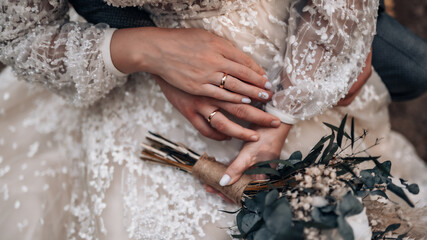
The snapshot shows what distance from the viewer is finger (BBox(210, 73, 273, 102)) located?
0.89 meters

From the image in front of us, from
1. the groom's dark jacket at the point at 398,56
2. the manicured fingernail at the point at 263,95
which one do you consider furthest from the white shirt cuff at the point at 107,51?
the groom's dark jacket at the point at 398,56

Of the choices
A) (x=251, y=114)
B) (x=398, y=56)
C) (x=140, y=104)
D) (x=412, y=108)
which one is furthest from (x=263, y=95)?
(x=412, y=108)

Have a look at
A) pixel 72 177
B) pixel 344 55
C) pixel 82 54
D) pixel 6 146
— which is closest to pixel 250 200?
pixel 344 55

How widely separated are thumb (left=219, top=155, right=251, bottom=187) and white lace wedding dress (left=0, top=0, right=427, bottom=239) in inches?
4.0

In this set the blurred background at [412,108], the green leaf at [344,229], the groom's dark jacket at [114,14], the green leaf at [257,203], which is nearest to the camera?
the green leaf at [344,229]

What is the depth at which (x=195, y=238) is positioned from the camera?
91 centimetres

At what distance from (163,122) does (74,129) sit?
411 millimetres

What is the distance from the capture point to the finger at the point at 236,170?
0.86m

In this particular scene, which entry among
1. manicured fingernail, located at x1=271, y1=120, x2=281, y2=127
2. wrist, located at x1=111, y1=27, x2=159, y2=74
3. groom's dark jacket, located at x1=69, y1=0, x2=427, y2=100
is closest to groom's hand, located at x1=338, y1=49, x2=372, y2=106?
groom's dark jacket, located at x1=69, y1=0, x2=427, y2=100

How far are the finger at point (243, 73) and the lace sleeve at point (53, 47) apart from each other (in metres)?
0.35

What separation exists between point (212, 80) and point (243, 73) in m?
0.08

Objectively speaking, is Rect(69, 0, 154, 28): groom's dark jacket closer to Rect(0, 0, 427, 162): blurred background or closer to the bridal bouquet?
the bridal bouquet

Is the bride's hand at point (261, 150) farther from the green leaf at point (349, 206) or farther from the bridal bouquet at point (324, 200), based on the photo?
the green leaf at point (349, 206)

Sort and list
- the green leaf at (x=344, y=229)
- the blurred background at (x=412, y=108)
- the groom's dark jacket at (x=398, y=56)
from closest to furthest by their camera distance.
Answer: the green leaf at (x=344, y=229) < the groom's dark jacket at (x=398, y=56) < the blurred background at (x=412, y=108)
